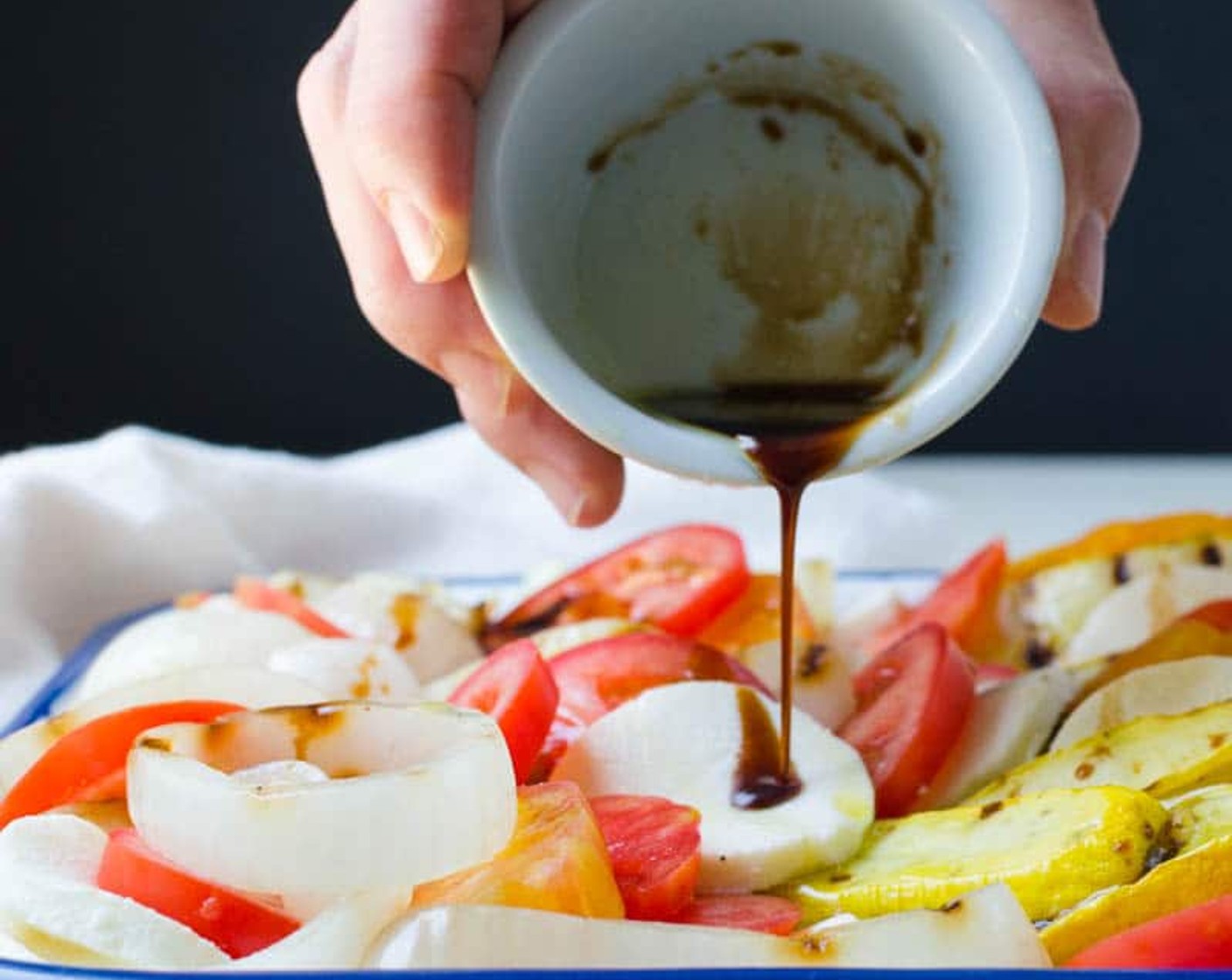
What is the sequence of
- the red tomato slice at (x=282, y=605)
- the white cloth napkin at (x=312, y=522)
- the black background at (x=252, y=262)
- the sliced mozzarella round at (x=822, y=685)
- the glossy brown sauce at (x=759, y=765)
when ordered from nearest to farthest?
the glossy brown sauce at (x=759, y=765) → the sliced mozzarella round at (x=822, y=685) → the red tomato slice at (x=282, y=605) → the white cloth napkin at (x=312, y=522) → the black background at (x=252, y=262)

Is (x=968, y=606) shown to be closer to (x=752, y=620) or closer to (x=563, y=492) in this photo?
(x=752, y=620)

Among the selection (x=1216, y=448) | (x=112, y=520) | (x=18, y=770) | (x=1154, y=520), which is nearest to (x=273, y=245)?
(x=112, y=520)

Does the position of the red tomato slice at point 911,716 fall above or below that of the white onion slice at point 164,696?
below

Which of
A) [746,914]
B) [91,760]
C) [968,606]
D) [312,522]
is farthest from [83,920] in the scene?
[312,522]

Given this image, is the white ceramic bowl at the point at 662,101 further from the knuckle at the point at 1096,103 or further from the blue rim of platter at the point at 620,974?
the blue rim of platter at the point at 620,974

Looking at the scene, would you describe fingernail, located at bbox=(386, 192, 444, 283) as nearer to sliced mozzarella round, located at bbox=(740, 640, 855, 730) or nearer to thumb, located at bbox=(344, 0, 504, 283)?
thumb, located at bbox=(344, 0, 504, 283)

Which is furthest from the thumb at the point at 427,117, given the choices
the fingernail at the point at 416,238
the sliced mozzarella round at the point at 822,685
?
the sliced mozzarella round at the point at 822,685

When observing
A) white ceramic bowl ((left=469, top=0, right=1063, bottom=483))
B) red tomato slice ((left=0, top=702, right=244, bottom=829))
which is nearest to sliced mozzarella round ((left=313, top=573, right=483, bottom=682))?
red tomato slice ((left=0, top=702, right=244, bottom=829))
